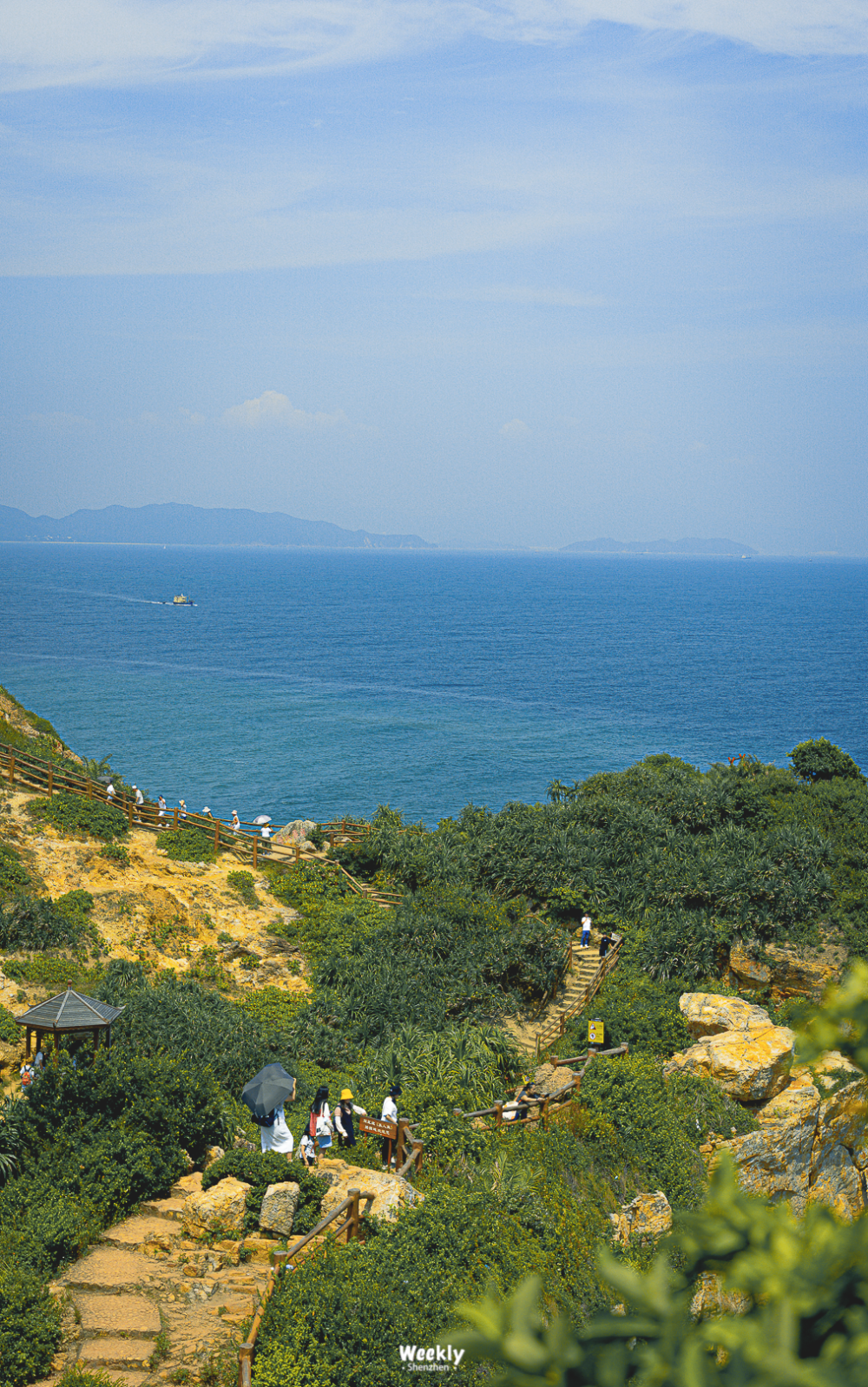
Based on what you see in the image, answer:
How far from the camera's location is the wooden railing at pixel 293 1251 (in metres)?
8.15

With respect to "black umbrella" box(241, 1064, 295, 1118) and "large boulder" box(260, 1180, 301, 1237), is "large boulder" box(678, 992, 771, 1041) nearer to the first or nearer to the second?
"black umbrella" box(241, 1064, 295, 1118)

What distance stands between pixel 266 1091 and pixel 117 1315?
4055 mm

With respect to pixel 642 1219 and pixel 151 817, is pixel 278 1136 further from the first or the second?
pixel 151 817

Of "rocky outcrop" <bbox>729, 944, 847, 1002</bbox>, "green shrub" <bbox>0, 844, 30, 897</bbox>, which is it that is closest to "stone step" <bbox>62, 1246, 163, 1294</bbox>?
"green shrub" <bbox>0, 844, 30, 897</bbox>

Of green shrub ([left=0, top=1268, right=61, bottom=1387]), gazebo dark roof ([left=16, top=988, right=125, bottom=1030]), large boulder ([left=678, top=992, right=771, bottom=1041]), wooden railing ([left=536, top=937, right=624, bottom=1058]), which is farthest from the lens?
wooden railing ([left=536, top=937, right=624, bottom=1058])

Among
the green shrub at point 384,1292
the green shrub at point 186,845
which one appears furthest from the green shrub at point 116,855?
the green shrub at point 384,1292

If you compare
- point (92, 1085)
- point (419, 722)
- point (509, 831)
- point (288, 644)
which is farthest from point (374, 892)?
point (288, 644)

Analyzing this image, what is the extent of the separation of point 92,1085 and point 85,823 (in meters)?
14.9

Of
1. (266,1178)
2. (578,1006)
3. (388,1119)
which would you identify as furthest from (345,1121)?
(578,1006)

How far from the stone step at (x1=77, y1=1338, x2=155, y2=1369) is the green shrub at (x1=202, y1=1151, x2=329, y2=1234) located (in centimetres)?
227

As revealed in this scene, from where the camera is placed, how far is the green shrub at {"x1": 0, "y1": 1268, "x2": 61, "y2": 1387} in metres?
8.28

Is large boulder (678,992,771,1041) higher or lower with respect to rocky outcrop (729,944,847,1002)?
higher

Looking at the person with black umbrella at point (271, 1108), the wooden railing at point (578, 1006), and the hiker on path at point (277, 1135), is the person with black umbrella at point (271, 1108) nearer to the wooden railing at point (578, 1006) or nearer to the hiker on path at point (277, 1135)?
the hiker on path at point (277, 1135)

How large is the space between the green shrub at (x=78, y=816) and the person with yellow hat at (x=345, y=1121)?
14.7 meters
